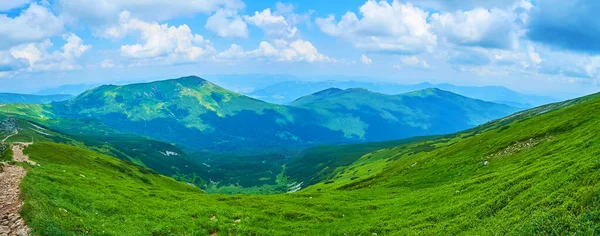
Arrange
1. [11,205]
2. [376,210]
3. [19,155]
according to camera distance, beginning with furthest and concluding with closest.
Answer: [19,155]
[376,210]
[11,205]

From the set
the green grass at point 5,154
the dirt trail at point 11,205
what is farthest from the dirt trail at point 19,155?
the dirt trail at point 11,205

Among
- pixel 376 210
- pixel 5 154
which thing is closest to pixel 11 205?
pixel 376 210

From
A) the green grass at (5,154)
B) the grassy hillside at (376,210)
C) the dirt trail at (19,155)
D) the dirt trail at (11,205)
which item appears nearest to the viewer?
the dirt trail at (11,205)

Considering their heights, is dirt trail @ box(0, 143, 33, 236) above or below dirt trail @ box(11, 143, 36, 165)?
above

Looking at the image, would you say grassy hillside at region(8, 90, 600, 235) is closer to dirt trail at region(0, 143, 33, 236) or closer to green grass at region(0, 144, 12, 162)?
dirt trail at region(0, 143, 33, 236)

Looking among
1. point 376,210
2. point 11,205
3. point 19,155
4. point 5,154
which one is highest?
point 11,205

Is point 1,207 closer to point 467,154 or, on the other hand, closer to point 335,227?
point 335,227

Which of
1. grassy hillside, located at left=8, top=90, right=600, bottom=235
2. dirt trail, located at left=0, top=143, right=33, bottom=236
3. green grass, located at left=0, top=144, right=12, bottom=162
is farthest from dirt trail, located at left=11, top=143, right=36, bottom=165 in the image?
dirt trail, located at left=0, top=143, right=33, bottom=236

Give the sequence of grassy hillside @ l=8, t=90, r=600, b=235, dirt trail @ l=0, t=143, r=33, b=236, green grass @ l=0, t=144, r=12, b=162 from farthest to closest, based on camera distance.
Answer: green grass @ l=0, t=144, r=12, b=162 → grassy hillside @ l=8, t=90, r=600, b=235 → dirt trail @ l=0, t=143, r=33, b=236

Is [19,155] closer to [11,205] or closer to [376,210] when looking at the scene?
[11,205]

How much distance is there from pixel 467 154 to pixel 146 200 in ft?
204

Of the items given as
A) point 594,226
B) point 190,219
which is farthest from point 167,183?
point 594,226

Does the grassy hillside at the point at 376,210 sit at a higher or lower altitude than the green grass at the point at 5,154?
higher

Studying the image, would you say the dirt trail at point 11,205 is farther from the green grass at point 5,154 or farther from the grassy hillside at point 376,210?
the green grass at point 5,154
